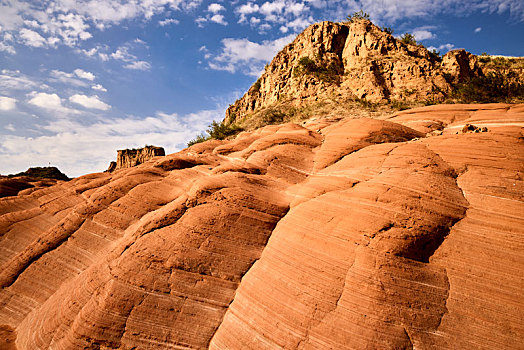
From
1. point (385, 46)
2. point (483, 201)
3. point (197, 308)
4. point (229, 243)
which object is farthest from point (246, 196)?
point (385, 46)

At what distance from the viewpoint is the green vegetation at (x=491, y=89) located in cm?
2865

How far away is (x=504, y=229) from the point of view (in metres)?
5.24

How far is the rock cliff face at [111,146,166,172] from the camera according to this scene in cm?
3959

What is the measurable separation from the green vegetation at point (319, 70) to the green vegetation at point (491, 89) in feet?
56.5

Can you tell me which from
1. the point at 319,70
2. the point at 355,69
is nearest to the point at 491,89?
the point at 355,69

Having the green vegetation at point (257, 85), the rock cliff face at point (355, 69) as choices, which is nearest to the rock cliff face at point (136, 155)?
the rock cliff face at point (355, 69)

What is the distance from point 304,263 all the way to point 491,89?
131 ft

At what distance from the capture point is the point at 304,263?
566 cm

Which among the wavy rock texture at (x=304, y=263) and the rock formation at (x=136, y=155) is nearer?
the wavy rock texture at (x=304, y=263)

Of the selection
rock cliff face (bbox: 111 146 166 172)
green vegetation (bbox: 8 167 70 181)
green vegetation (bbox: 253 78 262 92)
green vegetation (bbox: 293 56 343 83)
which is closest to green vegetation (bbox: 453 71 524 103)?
green vegetation (bbox: 293 56 343 83)

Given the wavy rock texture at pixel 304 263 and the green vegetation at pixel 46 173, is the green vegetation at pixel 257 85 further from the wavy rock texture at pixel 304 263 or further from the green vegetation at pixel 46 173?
the wavy rock texture at pixel 304 263

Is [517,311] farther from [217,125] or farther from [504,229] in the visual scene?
[217,125]

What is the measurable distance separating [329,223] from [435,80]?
35684mm

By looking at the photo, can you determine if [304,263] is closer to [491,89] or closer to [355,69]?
[491,89]
